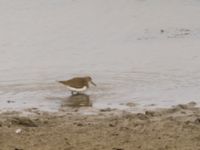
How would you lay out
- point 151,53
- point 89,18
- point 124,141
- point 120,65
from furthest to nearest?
point 89,18, point 151,53, point 120,65, point 124,141

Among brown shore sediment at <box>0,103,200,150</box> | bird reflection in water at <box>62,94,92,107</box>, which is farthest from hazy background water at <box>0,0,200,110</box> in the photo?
brown shore sediment at <box>0,103,200,150</box>

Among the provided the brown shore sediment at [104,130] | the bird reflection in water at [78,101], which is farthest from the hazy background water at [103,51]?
the brown shore sediment at [104,130]

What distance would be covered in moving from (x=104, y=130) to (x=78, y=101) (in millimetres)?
2097

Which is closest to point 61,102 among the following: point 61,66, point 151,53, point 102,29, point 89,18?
point 61,66

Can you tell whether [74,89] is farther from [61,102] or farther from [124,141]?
[124,141]

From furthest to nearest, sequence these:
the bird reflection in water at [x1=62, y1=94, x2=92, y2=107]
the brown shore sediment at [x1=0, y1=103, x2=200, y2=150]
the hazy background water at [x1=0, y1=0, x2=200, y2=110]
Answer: the hazy background water at [x1=0, y1=0, x2=200, y2=110] → the bird reflection in water at [x1=62, y1=94, x2=92, y2=107] → the brown shore sediment at [x1=0, y1=103, x2=200, y2=150]

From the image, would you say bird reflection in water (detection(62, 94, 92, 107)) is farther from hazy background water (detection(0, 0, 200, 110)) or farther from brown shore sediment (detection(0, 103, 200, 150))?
brown shore sediment (detection(0, 103, 200, 150))

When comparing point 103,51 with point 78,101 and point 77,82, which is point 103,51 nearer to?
point 77,82

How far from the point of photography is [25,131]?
7.25 metres

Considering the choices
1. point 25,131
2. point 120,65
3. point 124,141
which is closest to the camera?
point 124,141

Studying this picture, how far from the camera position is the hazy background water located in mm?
9531

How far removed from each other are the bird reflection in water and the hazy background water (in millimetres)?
88

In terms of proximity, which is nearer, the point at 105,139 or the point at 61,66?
the point at 105,139

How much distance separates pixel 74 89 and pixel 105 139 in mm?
2822
